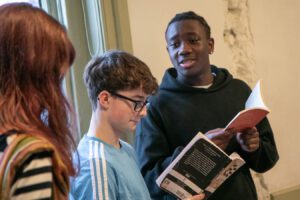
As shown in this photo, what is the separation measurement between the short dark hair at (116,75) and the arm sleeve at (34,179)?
50 centimetres

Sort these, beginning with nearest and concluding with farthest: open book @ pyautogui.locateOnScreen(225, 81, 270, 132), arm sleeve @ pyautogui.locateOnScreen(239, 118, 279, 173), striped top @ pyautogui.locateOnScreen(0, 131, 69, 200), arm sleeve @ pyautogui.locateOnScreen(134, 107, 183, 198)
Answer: striped top @ pyautogui.locateOnScreen(0, 131, 69, 200) → open book @ pyautogui.locateOnScreen(225, 81, 270, 132) → arm sleeve @ pyautogui.locateOnScreen(134, 107, 183, 198) → arm sleeve @ pyautogui.locateOnScreen(239, 118, 279, 173)

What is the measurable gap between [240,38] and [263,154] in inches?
30.6

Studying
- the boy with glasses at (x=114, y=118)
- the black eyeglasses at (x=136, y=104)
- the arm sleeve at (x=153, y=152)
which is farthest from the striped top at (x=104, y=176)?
the arm sleeve at (x=153, y=152)

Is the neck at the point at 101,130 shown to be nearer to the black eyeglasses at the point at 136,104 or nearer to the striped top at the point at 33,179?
the black eyeglasses at the point at 136,104

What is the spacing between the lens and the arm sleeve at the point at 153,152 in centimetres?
137

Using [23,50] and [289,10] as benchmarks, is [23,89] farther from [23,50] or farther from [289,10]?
[289,10]

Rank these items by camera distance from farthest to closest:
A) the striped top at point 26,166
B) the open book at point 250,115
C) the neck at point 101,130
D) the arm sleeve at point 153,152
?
the arm sleeve at point 153,152 → the open book at point 250,115 → the neck at point 101,130 → the striped top at point 26,166

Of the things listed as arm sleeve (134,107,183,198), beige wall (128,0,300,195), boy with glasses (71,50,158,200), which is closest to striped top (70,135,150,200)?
boy with glasses (71,50,158,200)

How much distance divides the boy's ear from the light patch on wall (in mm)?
1040

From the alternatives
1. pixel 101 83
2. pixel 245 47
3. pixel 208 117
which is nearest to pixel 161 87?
pixel 208 117

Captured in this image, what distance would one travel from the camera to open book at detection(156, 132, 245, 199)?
1240 millimetres

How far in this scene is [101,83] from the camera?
3.71ft

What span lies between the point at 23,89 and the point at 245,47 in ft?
5.16

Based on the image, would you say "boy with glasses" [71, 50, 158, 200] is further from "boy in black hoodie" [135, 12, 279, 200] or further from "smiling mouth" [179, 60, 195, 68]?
"smiling mouth" [179, 60, 195, 68]
